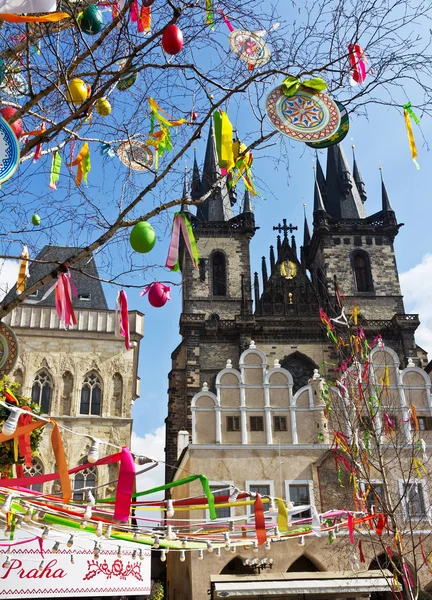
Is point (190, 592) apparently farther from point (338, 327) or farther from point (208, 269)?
point (208, 269)

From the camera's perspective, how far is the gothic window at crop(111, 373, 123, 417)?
19438 millimetres

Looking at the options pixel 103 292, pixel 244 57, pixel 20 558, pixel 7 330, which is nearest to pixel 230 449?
pixel 20 558

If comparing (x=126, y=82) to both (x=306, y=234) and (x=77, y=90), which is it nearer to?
(x=77, y=90)

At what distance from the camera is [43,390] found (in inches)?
768

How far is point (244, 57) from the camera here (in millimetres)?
6473

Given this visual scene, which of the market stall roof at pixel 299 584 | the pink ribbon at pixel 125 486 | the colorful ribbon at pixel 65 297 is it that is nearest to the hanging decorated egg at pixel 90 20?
the colorful ribbon at pixel 65 297

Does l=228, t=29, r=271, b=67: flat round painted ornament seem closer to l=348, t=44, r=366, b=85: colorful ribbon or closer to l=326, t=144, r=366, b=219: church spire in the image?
l=348, t=44, r=366, b=85: colorful ribbon

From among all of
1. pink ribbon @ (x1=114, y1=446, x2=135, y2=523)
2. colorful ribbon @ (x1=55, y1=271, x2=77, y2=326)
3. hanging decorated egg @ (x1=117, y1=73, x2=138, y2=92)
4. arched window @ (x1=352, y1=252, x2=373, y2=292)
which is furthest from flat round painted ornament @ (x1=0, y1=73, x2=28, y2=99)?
arched window @ (x1=352, y1=252, x2=373, y2=292)

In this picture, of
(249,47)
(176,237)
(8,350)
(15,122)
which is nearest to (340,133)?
(249,47)

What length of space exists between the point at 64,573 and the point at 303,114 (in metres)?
10.6

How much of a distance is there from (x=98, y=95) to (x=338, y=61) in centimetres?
251

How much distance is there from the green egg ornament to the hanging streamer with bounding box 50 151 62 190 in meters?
1.77

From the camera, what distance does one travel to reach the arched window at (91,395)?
19.4m

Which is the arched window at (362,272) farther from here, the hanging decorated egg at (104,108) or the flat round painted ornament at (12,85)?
the flat round painted ornament at (12,85)
